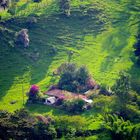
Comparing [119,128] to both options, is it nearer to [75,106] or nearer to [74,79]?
[75,106]

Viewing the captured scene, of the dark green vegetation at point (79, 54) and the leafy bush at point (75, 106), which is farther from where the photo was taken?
the leafy bush at point (75, 106)

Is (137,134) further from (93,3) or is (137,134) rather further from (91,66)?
(93,3)

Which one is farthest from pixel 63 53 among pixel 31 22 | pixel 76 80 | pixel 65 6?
pixel 65 6

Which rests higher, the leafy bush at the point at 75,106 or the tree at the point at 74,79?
the tree at the point at 74,79

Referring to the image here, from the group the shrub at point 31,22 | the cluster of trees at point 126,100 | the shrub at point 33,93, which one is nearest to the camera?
the cluster of trees at point 126,100

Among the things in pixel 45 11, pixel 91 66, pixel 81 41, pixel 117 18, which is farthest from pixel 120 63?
pixel 45 11

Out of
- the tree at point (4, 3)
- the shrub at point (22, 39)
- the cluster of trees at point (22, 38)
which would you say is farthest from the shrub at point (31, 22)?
the tree at point (4, 3)

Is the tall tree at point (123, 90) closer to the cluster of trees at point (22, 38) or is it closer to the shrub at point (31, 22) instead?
the cluster of trees at point (22, 38)
